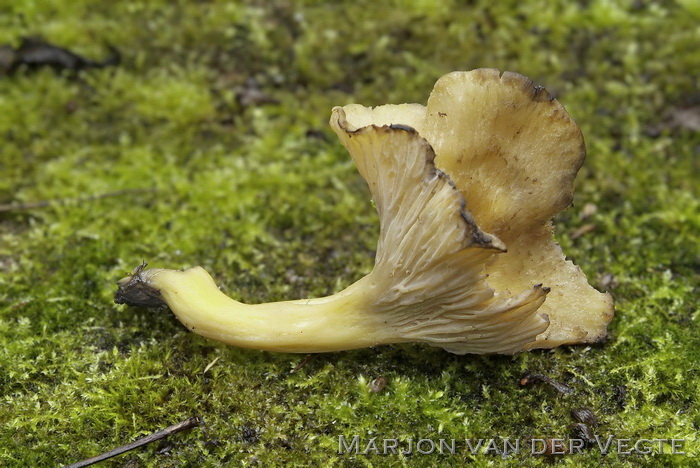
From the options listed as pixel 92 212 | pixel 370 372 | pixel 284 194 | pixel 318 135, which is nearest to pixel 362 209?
pixel 284 194

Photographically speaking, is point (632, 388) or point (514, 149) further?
point (632, 388)

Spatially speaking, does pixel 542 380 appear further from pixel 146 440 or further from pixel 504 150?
pixel 146 440

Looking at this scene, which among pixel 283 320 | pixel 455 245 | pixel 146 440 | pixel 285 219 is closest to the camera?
pixel 455 245

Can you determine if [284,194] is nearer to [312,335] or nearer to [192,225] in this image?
[192,225]

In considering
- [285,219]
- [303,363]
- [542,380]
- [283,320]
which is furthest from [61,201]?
[542,380]

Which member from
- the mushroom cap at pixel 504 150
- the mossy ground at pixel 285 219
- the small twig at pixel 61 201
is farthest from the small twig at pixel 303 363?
the small twig at pixel 61 201

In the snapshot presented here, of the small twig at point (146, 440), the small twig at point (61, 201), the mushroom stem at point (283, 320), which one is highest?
the small twig at point (61, 201)

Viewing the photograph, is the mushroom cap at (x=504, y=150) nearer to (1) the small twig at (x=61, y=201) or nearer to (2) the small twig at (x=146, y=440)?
(2) the small twig at (x=146, y=440)
